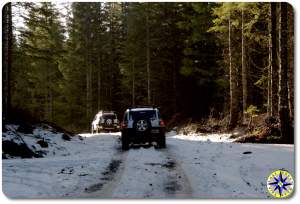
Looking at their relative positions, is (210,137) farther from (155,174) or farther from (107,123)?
(107,123)

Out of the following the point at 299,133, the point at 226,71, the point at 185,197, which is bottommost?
the point at 185,197

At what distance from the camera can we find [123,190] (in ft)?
31.4

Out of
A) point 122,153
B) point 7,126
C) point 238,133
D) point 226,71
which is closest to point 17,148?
point 7,126

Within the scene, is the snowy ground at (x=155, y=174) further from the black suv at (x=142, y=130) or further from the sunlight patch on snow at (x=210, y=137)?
the black suv at (x=142, y=130)

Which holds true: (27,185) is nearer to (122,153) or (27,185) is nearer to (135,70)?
(122,153)

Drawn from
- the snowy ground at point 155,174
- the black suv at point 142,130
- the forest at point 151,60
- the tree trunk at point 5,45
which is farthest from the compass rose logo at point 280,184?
the black suv at point 142,130

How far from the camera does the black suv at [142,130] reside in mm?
16984

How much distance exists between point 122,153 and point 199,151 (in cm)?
256

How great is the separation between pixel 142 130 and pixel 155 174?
19.6 ft

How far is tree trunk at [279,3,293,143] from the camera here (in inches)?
521

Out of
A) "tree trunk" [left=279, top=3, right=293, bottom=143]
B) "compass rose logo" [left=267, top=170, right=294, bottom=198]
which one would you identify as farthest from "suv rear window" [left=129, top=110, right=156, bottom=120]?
"compass rose logo" [left=267, top=170, right=294, bottom=198]

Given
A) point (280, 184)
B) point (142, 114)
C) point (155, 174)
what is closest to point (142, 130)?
point (142, 114)

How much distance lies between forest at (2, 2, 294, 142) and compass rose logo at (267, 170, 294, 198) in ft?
8.33

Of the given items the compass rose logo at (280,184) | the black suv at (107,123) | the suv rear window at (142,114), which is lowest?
the compass rose logo at (280,184)
